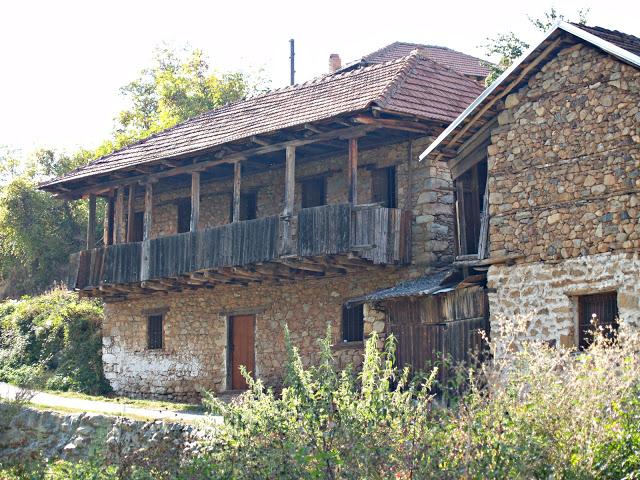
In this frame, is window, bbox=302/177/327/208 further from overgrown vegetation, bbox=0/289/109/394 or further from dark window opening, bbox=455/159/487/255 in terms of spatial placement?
overgrown vegetation, bbox=0/289/109/394

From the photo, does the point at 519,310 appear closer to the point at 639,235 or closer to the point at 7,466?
the point at 639,235

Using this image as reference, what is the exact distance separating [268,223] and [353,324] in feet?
8.00

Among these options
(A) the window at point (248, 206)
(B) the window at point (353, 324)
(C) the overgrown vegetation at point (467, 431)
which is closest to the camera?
(C) the overgrown vegetation at point (467, 431)

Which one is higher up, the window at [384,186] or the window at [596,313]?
the window at [384,186]

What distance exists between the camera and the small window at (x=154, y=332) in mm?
25562

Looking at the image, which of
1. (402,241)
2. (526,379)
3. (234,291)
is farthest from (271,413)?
(234,291)

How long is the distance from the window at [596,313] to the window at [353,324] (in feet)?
21.2

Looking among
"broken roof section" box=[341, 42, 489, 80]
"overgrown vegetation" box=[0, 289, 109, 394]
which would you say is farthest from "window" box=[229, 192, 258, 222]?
"overgrown vegetation" box=[0, 289, 109, 394]

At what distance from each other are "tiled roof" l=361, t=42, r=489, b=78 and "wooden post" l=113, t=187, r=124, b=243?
6016 millimetres

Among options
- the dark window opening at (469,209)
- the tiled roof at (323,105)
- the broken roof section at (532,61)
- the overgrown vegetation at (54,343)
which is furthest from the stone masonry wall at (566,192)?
the overgrown vegetation at (54,343)

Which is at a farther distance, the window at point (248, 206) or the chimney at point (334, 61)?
the chimney at point (334, 61)

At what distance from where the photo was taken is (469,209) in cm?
1891

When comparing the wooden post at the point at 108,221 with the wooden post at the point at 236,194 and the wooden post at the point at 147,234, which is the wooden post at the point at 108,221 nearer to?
the wooden post at the point at 147,234

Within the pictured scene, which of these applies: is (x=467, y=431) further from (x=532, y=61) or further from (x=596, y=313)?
(x=532, y=61)
